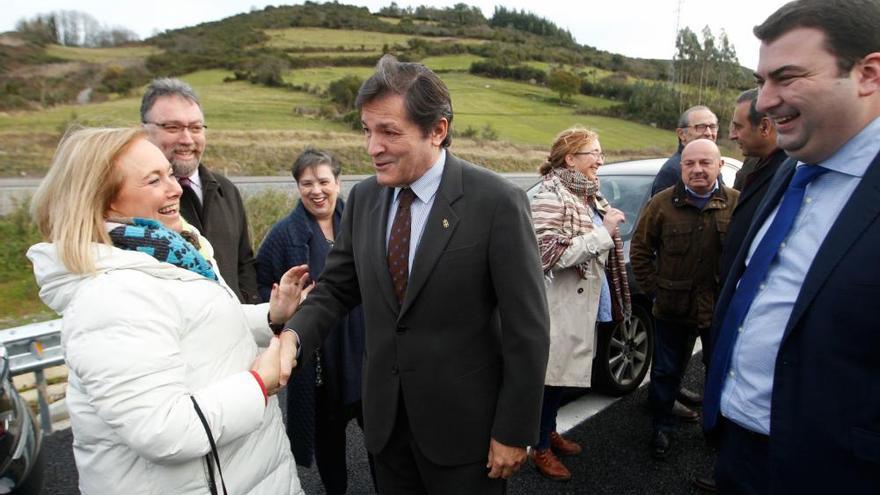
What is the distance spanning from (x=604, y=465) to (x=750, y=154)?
2144 millimetres

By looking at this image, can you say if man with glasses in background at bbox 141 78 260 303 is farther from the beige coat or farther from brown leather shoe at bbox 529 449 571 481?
brown leather shoe at bbox 529 449 571 481

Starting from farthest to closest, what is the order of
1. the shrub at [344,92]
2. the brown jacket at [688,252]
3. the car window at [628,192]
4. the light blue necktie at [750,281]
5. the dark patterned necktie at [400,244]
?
the shrub at [344,92]
the car window at [628,192]
the brown jacket at [688,252]
the dark patterned necktie at [400,244]
the light blue necktie at [750,281]

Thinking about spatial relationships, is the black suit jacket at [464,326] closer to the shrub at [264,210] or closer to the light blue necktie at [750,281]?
the light blue necktie at [750,281]

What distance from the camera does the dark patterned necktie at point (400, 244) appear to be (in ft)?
6.49

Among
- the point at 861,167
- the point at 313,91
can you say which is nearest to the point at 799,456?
the point at 861,167

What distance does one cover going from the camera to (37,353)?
3.75m

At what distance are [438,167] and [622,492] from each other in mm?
2336

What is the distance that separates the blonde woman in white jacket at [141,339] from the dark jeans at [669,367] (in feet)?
8.79

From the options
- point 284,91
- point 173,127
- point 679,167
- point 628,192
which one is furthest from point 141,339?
point 284,91

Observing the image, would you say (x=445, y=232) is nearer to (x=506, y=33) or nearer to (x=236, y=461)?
(x=236, y=461)

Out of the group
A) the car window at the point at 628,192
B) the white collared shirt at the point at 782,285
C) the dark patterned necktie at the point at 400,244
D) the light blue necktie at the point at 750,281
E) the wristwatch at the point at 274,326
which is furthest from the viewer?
the car window at the point at 628,192

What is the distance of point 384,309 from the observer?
2.00 metres

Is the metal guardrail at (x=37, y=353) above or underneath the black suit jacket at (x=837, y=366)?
underneath

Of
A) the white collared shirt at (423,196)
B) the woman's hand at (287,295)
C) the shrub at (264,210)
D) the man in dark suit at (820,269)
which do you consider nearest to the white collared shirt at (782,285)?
the man in dark suit at (820,269)
